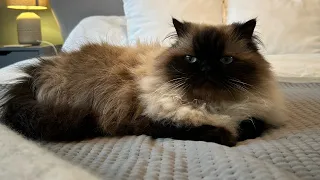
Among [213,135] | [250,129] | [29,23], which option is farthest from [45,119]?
[29,23]

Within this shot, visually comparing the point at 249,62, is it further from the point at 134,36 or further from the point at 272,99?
the point at 134,36

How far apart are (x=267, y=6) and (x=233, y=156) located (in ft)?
5.56

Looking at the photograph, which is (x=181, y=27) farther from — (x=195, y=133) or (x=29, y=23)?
(x=29, y=23)

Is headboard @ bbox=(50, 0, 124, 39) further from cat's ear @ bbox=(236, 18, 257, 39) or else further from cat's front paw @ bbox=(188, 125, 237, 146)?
cat's front paw @ bbox=(188, 125, 237, 146)

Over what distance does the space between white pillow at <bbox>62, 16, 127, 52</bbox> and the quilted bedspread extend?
1.58 meters

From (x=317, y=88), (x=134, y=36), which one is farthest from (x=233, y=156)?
(x=134, y=36)

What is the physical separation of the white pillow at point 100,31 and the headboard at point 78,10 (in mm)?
455

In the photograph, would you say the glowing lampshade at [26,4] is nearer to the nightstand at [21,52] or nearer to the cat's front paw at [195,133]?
the nightstand at [21,52]

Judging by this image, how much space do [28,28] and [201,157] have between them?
2908 millimetres

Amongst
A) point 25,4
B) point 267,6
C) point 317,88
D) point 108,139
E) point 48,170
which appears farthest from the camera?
point 25,4

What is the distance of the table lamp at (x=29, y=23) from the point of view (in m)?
3.14

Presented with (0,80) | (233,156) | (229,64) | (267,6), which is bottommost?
(0,80)

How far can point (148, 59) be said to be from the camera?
116 centimetres

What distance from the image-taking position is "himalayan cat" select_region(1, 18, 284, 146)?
3.13 feet
